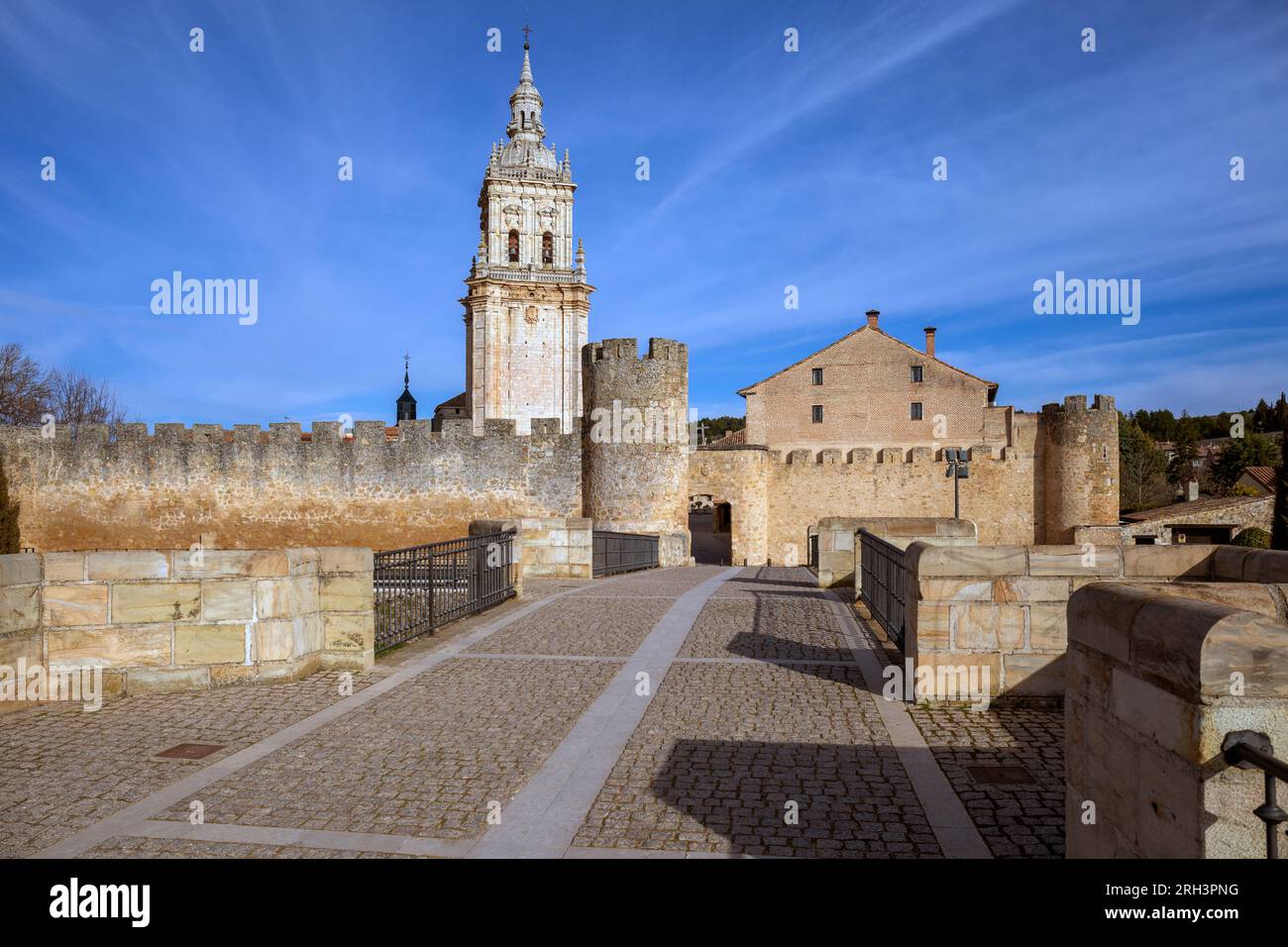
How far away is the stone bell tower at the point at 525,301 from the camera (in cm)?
5097

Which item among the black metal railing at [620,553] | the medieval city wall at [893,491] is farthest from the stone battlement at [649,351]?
the medieval city wall at [893,491]

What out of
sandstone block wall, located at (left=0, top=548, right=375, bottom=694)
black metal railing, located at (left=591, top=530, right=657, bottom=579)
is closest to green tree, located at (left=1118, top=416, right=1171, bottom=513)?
black metal railing, located at (left=591, top=530, right=657, bottom=579)

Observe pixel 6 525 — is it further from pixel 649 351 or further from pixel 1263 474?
pixel 1263 474

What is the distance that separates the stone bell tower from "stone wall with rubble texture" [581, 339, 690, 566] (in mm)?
23747

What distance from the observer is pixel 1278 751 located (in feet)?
7.40

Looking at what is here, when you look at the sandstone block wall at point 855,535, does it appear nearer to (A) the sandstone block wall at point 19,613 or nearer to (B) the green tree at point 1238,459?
(A) the sandstone block wall at point 19,613

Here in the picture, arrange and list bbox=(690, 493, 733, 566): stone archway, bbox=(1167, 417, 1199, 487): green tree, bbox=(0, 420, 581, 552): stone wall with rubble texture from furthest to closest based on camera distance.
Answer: bbox=(1167, 417, 1199, 487): green tree → bbox=(690, 493, 733, 566): stone archway → bbox=(0, 420, 581, 552): stone wall with rubble texture

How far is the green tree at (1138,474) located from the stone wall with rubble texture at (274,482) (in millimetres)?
44909

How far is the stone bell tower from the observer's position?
50969 mm

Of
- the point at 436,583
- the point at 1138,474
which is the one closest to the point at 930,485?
the point at 436,583

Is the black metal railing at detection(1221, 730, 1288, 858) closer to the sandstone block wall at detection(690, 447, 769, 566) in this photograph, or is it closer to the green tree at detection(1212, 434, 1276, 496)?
the sandstone block wall at detection(690, 447, 769, 566)
